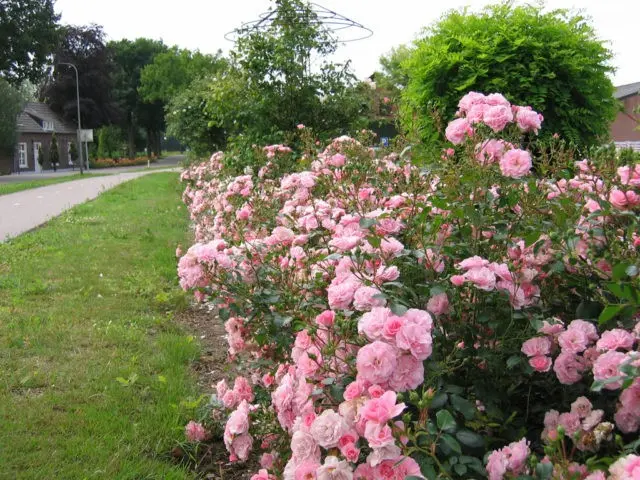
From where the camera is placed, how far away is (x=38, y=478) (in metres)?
2.88

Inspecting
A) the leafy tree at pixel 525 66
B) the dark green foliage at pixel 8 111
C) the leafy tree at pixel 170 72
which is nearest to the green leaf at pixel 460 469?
the leafy tree at pixel 525 66

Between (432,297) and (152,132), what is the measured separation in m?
71.5

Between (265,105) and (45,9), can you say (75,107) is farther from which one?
(265,105)

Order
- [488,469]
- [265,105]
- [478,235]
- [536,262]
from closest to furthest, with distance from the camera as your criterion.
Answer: [488,469] → [536,262] → [478,235] → [265,105]

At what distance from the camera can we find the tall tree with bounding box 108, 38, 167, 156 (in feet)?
210

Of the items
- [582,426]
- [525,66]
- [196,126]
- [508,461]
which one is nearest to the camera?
[508,461]

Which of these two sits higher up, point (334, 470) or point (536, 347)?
point (536, 347)

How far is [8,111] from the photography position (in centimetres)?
3588

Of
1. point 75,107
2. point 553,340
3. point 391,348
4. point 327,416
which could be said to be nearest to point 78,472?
point 327,416

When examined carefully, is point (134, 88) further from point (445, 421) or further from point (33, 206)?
point (445, 421)

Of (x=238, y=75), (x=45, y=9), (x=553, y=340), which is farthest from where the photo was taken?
(x=45, y=9)

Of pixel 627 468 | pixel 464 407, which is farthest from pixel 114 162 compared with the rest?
pixel 627 468

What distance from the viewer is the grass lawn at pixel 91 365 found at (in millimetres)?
3076

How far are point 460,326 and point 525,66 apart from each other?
4185 mm
